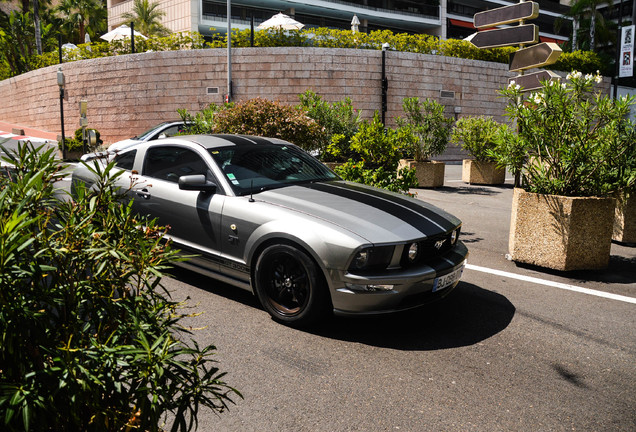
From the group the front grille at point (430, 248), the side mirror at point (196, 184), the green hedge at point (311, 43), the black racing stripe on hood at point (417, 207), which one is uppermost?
the green hedge at point (311, 43)

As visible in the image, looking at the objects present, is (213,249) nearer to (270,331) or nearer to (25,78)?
(270,331)

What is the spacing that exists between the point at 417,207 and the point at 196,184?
6.60ft

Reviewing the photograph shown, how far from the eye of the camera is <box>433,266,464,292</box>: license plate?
4297 mm

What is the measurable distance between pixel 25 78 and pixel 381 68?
21.9m

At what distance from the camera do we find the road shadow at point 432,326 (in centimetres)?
420

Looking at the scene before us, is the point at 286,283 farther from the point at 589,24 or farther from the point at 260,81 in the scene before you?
the point at 589,24

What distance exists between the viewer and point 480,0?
186ft

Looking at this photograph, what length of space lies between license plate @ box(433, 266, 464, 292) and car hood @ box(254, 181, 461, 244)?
0.36 m

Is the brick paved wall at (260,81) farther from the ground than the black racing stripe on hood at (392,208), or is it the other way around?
the brick paved wall at (260,81)

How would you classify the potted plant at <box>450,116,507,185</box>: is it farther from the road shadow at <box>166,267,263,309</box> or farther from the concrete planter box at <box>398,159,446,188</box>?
the road shadow at <box>166,267,263,309</box>

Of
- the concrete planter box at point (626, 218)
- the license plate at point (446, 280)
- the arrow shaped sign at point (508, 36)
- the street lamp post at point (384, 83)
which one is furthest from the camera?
the street lamp post at point (384, 83)

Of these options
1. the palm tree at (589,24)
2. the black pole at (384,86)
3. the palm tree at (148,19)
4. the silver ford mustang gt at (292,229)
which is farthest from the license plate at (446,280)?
the palm tree at (589,24)

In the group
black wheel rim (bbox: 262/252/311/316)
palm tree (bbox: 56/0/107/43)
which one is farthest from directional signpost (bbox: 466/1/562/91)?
palm tree (bbox: 56/0/107/43)

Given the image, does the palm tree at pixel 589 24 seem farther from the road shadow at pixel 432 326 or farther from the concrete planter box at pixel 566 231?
the road shadow at pixel 432 326
